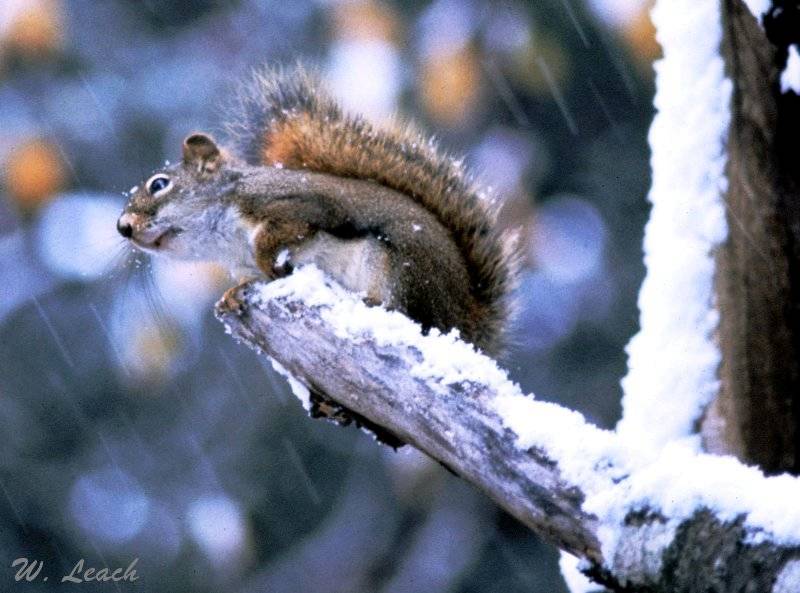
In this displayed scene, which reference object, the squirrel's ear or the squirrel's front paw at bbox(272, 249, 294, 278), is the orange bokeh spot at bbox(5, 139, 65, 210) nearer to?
the squirrel's ear

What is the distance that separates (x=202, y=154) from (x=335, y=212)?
Result: 1.32 ft

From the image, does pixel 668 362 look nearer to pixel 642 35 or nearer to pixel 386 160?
pixel 386 160

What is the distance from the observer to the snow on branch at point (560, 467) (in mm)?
1389

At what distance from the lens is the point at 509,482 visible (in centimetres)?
163

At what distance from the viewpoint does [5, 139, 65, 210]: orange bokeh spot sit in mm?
4152

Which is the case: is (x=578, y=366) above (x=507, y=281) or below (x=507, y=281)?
above

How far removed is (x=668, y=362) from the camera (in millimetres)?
2424

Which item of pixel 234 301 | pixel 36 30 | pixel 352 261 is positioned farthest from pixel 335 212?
pixel 36 30

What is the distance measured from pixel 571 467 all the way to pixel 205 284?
2.60 metres

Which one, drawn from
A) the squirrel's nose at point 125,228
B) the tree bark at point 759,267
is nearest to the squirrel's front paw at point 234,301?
the squirrel's nose at point 125,228

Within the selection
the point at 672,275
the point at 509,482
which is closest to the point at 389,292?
the point at 672,275

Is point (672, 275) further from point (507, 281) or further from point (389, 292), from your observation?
point (389, 292)

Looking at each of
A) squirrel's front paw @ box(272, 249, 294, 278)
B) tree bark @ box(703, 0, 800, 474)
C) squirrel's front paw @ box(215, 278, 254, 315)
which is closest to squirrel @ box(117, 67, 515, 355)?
squirrel's front paw @ box(272, 249, 294, 278)

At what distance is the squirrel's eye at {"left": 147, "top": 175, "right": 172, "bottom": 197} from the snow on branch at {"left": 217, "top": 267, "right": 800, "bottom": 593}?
0.71 metres
